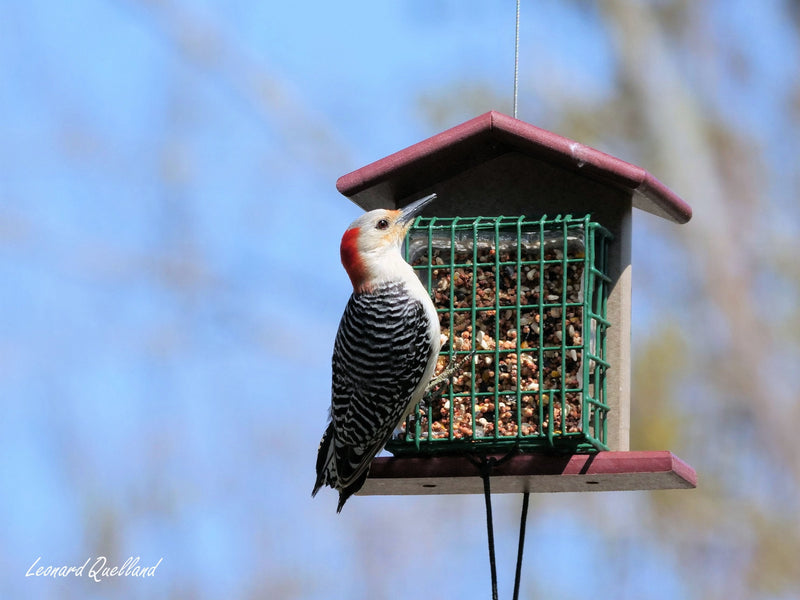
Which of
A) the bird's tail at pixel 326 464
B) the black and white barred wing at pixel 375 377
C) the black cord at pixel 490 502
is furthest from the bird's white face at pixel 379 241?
the black cord at pixel 490 502

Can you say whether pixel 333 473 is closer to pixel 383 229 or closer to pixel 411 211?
pixel 383 229

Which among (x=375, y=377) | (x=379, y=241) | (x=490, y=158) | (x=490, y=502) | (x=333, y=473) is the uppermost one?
(x=490, y=158)

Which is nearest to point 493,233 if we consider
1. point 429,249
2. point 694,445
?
point 429,249

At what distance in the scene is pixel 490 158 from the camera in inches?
313

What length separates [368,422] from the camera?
24.6 feet

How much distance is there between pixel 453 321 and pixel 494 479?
36.1 inches

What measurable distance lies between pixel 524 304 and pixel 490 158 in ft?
3.02

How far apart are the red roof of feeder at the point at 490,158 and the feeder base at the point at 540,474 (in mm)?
1466

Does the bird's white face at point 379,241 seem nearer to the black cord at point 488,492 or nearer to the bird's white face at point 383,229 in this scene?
the bird's white face at point 383,229

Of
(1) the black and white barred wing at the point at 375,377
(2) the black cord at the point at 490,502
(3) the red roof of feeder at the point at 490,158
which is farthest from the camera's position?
(1) the black and white barred wing at the point at 375,377

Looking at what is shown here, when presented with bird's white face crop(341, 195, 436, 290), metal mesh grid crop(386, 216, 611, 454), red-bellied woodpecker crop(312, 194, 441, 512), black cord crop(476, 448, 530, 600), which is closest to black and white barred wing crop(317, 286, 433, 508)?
red-bellied woodpecker crop(312, 194, 441, 512)

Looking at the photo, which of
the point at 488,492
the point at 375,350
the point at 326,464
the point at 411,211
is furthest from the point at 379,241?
the point at 488,492

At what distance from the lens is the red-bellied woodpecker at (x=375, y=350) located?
7.49 metres

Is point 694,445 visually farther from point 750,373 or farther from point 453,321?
point 453,321
